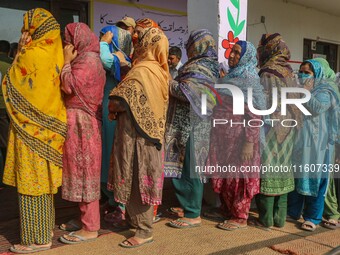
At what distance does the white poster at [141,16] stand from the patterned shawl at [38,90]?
3.42m

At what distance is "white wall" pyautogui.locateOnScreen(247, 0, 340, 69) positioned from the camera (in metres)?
8.55

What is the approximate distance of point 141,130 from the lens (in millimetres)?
2934

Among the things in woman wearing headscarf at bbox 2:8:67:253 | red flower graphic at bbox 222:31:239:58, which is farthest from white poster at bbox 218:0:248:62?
woman wearing headscarf at bbox 2:8:67:253

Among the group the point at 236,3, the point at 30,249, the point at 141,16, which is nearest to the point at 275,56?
the point at 236,3

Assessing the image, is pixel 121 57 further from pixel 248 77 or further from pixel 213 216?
pixel 213 216

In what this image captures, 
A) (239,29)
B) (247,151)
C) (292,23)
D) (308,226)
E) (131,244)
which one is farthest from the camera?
(292,23)

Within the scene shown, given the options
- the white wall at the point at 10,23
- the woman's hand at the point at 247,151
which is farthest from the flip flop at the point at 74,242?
the white wall at the point at 10,23

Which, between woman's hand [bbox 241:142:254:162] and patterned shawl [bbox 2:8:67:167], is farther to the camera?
woman's hand [bbox 241:142:254:162]

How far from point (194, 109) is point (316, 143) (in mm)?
1198

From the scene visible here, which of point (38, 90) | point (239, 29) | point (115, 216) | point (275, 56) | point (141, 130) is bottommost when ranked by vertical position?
point (115, 216)

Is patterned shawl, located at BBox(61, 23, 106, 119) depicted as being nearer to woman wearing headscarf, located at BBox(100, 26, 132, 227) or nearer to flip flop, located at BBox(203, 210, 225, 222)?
woman wearing headscarf, located at BBox(100, 26, 132, 227)

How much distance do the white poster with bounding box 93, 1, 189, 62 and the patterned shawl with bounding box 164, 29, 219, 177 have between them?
3009 mm

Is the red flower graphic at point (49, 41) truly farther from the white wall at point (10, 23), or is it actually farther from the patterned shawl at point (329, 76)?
the white wall at point (10, 23)

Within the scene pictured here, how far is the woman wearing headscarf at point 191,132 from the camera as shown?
11.4 ft
